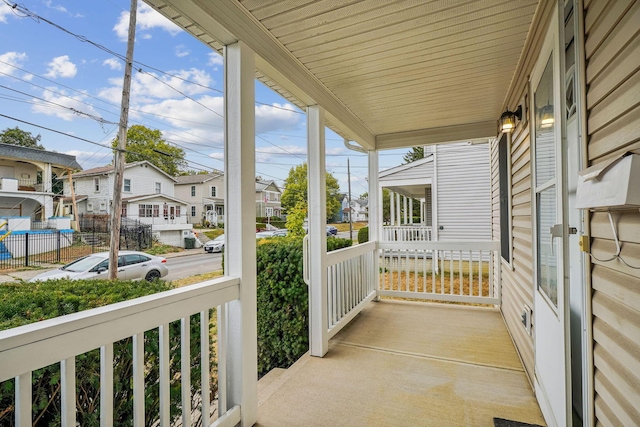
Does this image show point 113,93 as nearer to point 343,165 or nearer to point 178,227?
point 178,227

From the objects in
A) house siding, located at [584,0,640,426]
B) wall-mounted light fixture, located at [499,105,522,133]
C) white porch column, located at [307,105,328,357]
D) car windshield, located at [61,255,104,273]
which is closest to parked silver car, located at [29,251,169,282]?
car windshield, located at [61,255,104,273]

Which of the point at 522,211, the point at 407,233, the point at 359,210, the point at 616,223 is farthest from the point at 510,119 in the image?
the point at 407,233

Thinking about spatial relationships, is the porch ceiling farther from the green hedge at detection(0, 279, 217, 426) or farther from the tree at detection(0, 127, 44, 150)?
the green hedge at detection(0, 279, 217, 426)

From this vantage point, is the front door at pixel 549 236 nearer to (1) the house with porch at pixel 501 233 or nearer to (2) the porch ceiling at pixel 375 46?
(1) the house with porch at pixel 501 233

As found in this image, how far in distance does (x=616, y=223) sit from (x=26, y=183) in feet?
6.30

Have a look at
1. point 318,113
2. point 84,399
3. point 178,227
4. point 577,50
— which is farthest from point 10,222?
point 318,113

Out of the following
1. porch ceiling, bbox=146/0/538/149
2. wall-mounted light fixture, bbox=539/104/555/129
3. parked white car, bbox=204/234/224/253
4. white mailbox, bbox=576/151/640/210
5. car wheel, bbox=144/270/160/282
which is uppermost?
porch ceiling, bbox=146/0/538/149

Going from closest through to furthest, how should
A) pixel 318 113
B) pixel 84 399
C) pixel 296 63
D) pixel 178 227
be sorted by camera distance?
pixel 84 399, pixel 178 227, pixel 296 63, pixel 318 113

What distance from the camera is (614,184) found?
912 mm

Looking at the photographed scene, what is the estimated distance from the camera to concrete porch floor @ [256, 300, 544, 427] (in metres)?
2.13

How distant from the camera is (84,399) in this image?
144 centimetres

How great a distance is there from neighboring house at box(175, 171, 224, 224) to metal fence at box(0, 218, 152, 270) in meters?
0.26

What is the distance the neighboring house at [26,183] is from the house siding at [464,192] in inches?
314

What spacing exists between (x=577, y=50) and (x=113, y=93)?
6.21 feet
